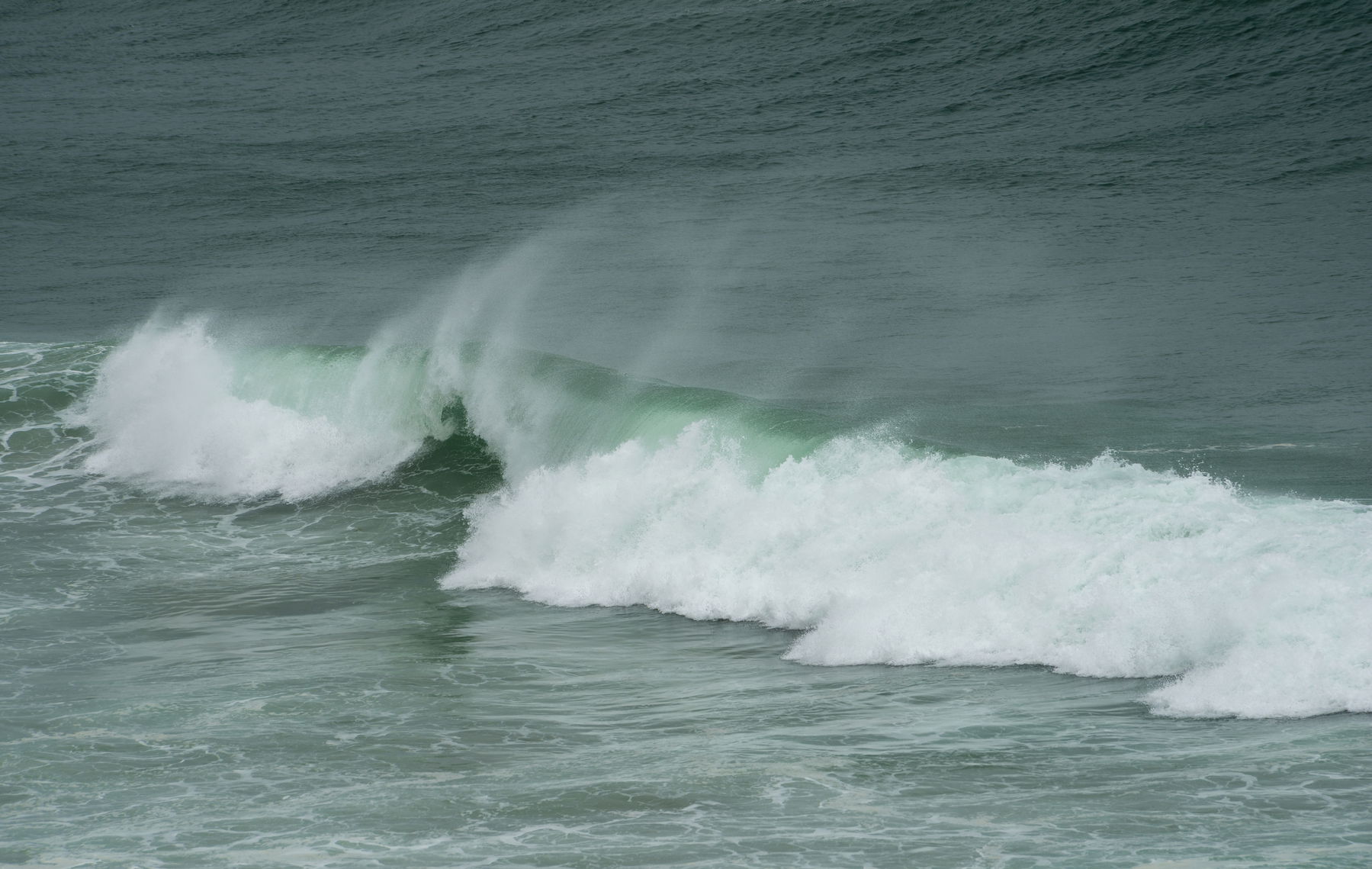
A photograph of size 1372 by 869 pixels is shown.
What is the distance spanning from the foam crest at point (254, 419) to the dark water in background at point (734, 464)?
3.0 inches

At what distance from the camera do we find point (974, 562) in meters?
10.8

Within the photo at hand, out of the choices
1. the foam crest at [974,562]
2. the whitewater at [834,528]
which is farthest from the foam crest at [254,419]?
the foam crest at [974,562]

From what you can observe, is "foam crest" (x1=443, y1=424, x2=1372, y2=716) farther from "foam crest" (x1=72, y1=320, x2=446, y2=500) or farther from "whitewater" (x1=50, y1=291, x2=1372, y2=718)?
"foam crest" (x1=72, y1=320, x2=446, y2=500)

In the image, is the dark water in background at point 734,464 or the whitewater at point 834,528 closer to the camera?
the dark water in background at point 734,464

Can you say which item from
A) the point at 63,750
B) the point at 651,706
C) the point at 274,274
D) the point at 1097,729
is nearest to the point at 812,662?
the point at 651,706

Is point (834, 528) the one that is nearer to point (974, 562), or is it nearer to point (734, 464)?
point (974, 562)

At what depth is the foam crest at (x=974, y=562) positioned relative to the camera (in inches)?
355

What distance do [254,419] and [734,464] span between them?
7.42 m

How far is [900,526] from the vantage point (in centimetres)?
1162

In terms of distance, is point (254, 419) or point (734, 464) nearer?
point (734, 464)

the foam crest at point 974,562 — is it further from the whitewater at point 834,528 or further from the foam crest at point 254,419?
the foam crest at point 254,419

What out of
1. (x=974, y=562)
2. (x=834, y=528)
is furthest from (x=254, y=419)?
(x=974, y=562)

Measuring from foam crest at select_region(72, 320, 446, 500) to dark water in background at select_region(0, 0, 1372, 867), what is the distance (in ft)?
0.25

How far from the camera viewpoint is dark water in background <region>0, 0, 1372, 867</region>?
25.1ft
